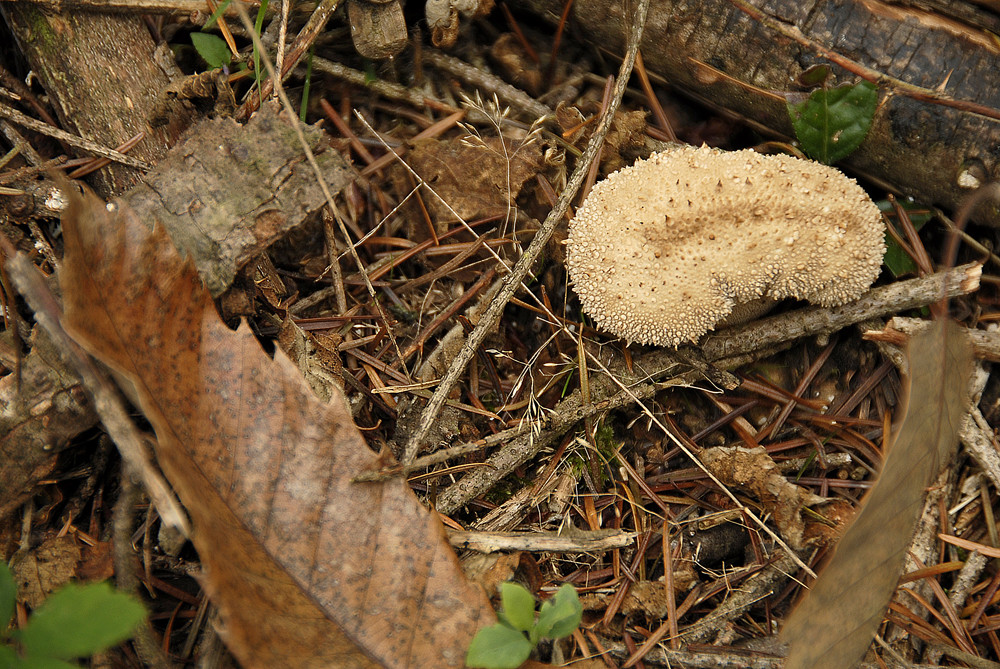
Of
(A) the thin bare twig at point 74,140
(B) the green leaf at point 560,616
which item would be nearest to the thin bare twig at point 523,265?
(B) the green leaf at point 560,616

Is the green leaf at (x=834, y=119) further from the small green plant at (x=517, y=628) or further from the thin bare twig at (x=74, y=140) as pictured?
the thin bare twig at (x=74, y=140)

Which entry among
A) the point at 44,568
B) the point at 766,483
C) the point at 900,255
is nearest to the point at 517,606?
the point at 766,483

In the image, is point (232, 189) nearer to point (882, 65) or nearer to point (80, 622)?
point (80, 622)

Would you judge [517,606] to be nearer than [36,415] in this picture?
Yes

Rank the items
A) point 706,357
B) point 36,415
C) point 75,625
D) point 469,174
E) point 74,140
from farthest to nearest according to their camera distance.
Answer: point 469,174
point 706,357
point 74,140
point 36,415
point 75,625

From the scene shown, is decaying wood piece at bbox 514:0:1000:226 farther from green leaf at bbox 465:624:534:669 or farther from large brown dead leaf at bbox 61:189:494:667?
green leaf at bbox 465:624:534:669
